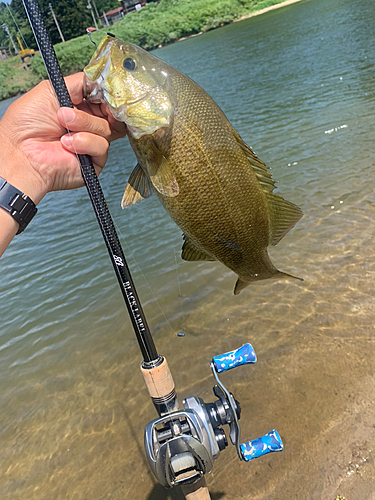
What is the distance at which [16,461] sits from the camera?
3.87 meters

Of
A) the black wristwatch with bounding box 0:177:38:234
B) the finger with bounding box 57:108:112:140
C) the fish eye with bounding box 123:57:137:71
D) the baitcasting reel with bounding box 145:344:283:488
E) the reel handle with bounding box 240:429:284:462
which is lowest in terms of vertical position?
the reel handle with bounding box 240:429:284:462

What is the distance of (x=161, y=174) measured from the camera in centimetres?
200

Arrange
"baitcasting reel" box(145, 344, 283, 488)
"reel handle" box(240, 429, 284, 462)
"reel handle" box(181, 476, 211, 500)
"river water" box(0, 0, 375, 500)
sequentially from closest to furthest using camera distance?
"baitcasting reel" box(145, 344, 283, 488)
"reel handle" box(240, 429, 284, 462)
"reel handle" box(181, 476, 211, 500)
"river water" box(0, 0, 375, 500)

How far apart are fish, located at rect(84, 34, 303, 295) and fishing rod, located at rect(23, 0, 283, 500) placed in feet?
0.76

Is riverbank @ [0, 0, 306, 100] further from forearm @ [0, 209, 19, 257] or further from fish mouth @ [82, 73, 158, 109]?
forearm @ [0, 209, 19, 257]

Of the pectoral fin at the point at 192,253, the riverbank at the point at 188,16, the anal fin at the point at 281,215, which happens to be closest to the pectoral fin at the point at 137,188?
the pectoral fin at the point at 192,253

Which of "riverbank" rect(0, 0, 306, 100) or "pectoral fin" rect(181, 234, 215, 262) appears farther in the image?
"riverbank" rect(0, 0, 306, 100)

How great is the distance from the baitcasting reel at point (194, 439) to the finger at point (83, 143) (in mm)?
1233

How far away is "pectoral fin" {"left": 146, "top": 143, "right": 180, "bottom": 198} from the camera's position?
1.99 m

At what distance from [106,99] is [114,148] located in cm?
1313

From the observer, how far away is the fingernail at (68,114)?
1846 mm

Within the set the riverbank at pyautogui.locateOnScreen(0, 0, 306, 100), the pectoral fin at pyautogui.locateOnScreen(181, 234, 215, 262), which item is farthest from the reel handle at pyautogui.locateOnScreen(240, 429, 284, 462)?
the riverbank at pyautogui.locateOnScreen(0, 0, 306, 100)

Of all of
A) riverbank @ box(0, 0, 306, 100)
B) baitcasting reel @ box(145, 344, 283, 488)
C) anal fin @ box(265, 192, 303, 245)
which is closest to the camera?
baitcasting reel @ box(145, 344, 283, 488)

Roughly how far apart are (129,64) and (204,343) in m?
3.26
